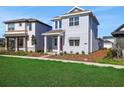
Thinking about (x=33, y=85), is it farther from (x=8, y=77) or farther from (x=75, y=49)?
(x=75, y=49)

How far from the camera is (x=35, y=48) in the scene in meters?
26.6

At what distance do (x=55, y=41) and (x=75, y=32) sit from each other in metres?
3.31

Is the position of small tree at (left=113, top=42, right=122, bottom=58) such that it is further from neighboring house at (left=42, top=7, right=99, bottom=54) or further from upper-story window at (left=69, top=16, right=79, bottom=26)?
upper-story window at (left=69, top=16, right=79, bottom=26)

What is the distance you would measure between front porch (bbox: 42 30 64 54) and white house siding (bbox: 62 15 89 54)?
0.65m

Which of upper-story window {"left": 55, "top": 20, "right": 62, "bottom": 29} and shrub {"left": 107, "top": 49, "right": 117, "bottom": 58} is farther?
upper-story window {"left": 55, "top": 20, "right": 62, "bottom": 29}

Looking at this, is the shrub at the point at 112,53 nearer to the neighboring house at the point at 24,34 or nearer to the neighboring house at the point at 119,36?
the neighboring house at the point at 119,36

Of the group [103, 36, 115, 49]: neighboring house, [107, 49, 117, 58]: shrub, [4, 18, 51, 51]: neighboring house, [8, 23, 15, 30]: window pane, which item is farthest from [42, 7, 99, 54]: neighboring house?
[8, 23, 15, 30]: window pane

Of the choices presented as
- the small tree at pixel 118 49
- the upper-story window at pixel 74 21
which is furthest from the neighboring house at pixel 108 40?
the small tree at pixel 118 49

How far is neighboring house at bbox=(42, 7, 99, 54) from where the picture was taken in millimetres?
21828

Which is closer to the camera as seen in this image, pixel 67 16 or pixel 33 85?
pixel 33 85

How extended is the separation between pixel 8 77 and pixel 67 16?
1462cm

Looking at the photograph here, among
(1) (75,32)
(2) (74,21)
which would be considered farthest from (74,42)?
(2) (74,21)

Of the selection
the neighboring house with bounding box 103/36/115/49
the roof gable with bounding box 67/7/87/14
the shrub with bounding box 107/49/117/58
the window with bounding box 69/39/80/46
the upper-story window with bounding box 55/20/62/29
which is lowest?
the shrub with bounding box 107/49/117/58
